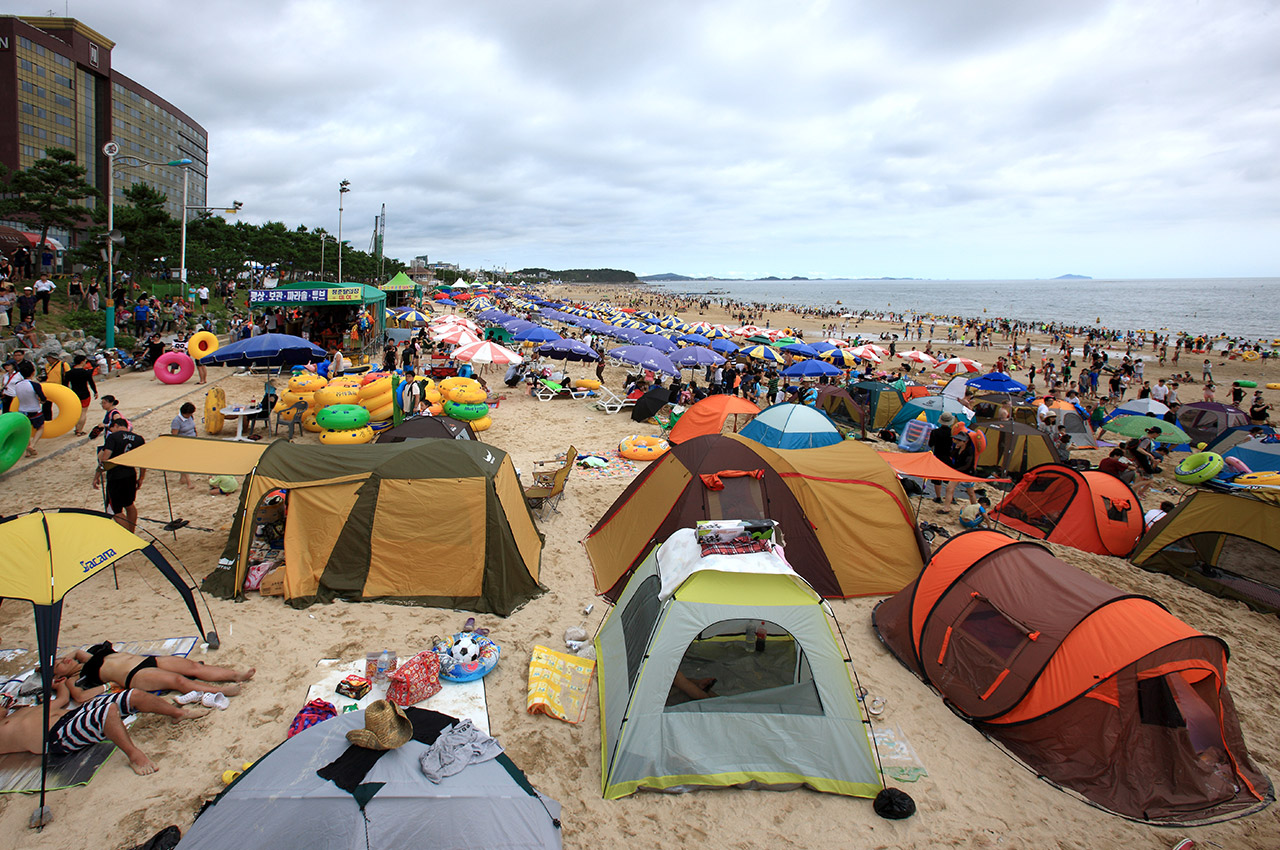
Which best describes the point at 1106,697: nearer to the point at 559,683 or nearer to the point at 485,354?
the point at 559,683

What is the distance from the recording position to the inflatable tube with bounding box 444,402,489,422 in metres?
14.4

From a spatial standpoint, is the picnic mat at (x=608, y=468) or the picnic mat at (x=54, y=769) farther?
the picnic mat at (x=608, y=468)

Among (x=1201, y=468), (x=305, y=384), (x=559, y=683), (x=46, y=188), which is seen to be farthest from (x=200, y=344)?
(x=1201, y=468)

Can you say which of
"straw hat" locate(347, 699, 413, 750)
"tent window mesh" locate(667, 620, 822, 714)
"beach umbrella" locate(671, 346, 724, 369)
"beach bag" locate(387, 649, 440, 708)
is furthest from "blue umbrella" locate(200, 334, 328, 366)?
"tent window mesh" locate(667, 620, 822, 714)

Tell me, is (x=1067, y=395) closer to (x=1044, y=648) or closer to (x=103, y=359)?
(x=1044, y=648)

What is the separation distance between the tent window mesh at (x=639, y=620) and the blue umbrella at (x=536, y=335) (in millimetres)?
17357

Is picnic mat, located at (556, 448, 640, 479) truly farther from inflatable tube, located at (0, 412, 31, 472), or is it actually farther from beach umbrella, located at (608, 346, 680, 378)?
inflatable tube, located at (0, 412, 31, 472)

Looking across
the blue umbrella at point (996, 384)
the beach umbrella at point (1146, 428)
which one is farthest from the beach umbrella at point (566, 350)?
the beach umbrella at point (1146, 428)

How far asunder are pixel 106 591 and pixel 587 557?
5.43m

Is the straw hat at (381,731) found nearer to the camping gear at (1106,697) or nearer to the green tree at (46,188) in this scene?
the camping gear at (1106,697)

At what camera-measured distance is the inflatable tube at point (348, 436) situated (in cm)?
1189

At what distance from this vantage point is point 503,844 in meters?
3.41

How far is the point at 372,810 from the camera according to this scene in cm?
337

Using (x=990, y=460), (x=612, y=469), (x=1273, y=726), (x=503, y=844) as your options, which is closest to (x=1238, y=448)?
(x=990, y=460)
